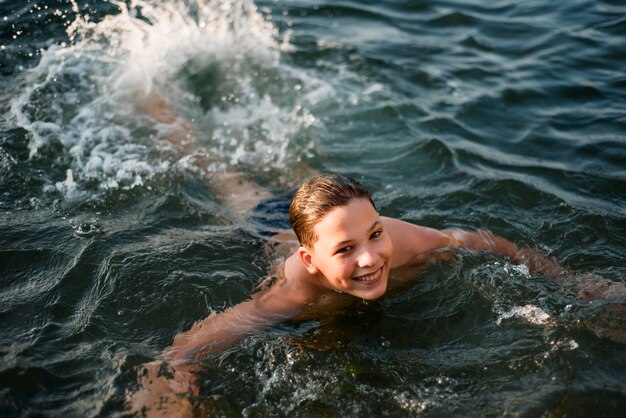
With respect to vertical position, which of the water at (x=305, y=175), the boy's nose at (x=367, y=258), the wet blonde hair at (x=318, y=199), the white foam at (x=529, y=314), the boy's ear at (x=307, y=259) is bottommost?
the water at (x=305, y=175)

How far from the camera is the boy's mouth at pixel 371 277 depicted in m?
3.99

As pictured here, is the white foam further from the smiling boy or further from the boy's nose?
the boy's nose

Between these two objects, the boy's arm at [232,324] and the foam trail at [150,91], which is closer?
the boy's arm at [232,324]

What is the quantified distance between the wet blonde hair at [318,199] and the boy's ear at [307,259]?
2.0 inches

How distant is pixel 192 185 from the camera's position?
586 cm

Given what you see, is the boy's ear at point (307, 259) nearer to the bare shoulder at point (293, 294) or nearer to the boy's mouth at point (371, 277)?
the bare shoulder at point (293, 294)

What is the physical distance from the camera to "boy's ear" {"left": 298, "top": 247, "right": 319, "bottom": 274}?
415 centimetres

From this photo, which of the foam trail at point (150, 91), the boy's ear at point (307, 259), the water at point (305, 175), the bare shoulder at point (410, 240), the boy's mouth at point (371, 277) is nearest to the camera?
the water at point (305, 175)

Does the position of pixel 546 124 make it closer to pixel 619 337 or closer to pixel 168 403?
pixel 619 337

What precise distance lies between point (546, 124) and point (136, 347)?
15.6 feet

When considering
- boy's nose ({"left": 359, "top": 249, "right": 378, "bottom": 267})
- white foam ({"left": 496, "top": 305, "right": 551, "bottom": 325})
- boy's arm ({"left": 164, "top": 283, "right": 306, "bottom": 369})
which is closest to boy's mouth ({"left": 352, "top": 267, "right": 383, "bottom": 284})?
boy's nose ({"left": 359, "top": 249, "right": 378, "bottom": 267})

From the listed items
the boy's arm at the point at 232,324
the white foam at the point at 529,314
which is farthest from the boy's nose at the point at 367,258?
the white foam at the point at 529,314

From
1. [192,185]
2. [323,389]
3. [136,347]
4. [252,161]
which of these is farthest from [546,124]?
[136,347]

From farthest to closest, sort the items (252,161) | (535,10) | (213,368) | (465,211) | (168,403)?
(535,10)
(252,161)
(465,211)
(213,368)
(168,403)
